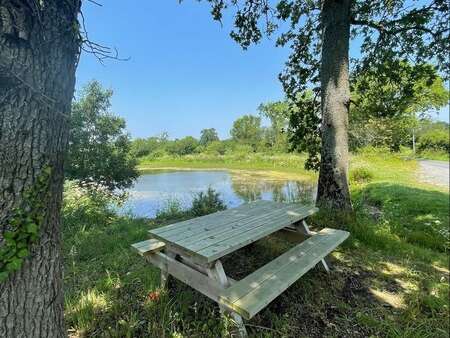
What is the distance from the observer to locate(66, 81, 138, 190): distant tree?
29.5 feet

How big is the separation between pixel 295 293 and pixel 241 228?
2.34 ft

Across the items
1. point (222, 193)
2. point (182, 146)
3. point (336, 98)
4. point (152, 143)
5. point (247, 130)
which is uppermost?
point (247, 130)

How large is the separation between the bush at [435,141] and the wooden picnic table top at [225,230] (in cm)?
3632

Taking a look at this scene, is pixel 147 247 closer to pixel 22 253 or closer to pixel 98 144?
pixel 22 253

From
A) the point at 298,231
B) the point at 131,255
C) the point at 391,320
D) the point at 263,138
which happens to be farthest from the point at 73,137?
the point at 263,138

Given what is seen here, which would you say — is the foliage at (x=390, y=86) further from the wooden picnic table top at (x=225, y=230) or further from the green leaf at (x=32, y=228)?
the green leaf at (x=32, y=228)

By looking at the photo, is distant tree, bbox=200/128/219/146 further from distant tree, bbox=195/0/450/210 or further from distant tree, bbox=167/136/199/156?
distant tree, bbox=195/0/450/210

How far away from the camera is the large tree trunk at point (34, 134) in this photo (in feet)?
3.11

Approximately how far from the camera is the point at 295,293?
6.54 ft

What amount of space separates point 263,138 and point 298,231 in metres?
34.1

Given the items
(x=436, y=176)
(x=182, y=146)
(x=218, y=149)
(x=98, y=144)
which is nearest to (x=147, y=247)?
(x=98, y=144)

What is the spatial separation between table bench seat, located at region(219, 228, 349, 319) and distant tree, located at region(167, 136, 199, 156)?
4175cm

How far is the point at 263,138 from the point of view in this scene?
36094 mm

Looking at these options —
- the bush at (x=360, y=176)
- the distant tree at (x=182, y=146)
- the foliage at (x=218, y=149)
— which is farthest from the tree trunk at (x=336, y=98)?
the distant tree at (x=182, y=146)
